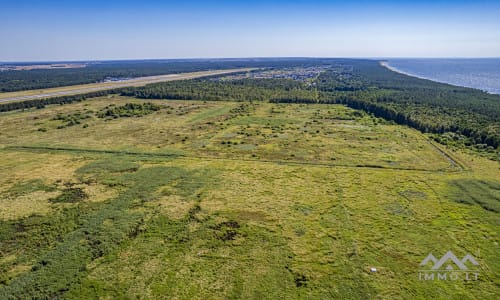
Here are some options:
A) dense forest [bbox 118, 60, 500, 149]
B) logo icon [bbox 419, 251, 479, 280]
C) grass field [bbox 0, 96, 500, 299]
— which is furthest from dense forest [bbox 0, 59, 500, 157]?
logo icon [bbox 419, 251, 479, 280]

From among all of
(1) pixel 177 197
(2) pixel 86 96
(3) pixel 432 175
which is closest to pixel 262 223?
(1) pixel 177 197

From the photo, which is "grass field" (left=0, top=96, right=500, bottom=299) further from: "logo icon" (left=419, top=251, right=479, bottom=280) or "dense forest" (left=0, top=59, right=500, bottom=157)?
"dense forest" (left=0, top=59, right=500, bottom=157)

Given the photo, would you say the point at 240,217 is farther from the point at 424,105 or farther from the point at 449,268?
the point at 424,105

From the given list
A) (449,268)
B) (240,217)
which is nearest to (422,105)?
(449,268)

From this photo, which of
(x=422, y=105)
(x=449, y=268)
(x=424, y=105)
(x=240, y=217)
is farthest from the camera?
(x=422, y=105)

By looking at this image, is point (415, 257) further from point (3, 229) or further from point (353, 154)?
point (3, 229)

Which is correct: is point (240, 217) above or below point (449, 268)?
above

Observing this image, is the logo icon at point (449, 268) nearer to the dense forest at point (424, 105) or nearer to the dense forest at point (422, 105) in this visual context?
the dense forest at point (422, 105)
